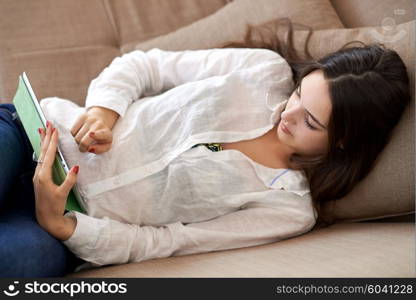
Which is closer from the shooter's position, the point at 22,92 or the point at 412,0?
the point at 22,92

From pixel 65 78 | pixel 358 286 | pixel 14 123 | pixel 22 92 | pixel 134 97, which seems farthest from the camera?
pixel 65 78

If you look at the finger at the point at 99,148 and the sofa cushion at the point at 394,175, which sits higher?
the finger at the point at 99,148

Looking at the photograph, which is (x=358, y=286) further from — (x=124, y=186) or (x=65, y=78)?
(x=65, y=78)

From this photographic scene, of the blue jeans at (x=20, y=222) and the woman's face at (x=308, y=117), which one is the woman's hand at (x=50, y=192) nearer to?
the blue jeans at (x=20, y=222)

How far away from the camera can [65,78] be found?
4.43ft

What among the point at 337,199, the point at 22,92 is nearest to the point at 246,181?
the point at 337,199

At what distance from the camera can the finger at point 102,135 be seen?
1.00 metres

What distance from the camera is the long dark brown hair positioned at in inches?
39.3

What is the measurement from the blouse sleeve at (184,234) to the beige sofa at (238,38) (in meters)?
0.02

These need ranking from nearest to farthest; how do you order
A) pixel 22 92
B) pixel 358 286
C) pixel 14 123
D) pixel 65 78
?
pixel 358 286 < pixel 22 92 < pixel 14 123 < pixel 65 78

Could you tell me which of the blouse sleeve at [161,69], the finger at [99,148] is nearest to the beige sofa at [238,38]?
the blouse sleeve at [161,69]

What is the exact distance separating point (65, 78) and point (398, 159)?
33.7 inches

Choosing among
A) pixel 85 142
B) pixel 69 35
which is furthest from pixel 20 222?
pixel 69 35

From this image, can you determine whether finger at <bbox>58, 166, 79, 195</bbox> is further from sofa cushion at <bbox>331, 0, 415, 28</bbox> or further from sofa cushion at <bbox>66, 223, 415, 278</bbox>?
sofa cushion at <bbox>331, 0, 415, 28</bbox>
